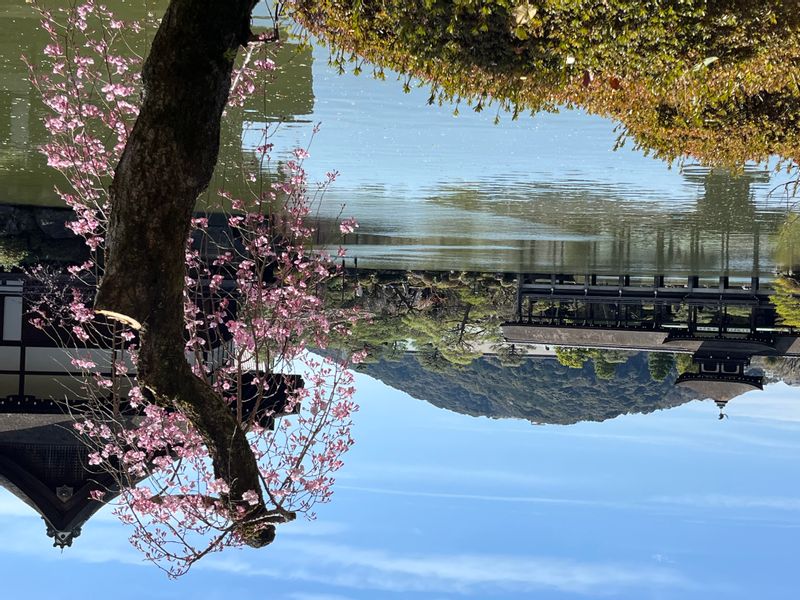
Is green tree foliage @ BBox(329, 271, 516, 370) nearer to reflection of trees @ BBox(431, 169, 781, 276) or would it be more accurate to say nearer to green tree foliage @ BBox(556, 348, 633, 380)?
reflection of trees @ BBox(431, 169, 781, 276)

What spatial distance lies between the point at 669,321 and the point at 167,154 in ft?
47.0

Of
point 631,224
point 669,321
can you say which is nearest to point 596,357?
point 669,321

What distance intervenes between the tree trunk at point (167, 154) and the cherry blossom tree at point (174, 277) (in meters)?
0.01

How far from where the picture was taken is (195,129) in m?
6.68

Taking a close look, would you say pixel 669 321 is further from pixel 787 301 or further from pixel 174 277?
pixel 174 277

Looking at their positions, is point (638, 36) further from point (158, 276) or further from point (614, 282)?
point (614, 282)

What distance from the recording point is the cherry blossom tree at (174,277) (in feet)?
21.7

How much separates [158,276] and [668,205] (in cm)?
1263

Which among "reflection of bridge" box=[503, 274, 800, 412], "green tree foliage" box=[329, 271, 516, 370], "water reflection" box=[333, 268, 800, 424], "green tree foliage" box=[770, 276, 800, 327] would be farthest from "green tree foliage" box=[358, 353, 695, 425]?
"green tree foliage" box=[770, 276, 800, 327]

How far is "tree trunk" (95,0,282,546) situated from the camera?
6.57 meters

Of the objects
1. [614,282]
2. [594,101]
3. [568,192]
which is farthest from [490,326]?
[594,101]

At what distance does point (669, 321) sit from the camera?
60.2 feet

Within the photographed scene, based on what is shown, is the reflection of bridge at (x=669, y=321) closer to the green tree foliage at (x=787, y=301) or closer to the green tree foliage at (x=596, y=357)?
the green tree foliage at (x=787, y=301)

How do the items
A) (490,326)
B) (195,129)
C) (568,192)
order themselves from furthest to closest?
(490,326) → (568,192) → (195,129)
